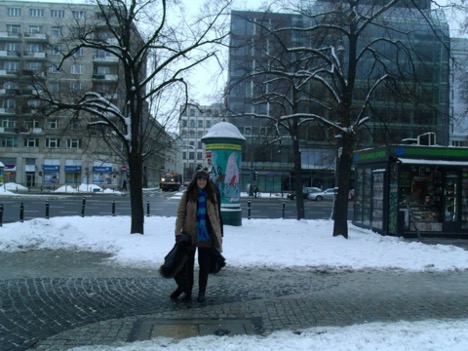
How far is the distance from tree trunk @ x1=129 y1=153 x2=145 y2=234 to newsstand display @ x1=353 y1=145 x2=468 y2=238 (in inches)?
301

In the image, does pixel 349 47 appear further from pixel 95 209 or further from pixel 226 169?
pixel 95 209

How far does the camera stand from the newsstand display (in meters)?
14.0

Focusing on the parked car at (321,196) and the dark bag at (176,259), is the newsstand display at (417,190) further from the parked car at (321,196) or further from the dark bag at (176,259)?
the parked car at (321,196)

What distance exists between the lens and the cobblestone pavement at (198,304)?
16.8ft

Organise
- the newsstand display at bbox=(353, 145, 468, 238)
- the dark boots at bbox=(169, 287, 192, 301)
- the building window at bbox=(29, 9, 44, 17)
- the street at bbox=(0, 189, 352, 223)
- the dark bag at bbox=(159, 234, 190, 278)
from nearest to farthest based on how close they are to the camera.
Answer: the dark bag at bbox=(159, 234, 190, 278)
the dark boots at bbox=(169, 287, 192, 301)
the newsstand display at bbox=(353, 145, 468, 238)
the street at bbox=(0, 189, 352, 223)
the building window at bbox=(29, 9, 44, 17)

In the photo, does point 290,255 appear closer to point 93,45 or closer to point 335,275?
point 335,275

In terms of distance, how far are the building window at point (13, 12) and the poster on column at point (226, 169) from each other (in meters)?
66.4

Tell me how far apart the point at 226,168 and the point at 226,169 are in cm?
4

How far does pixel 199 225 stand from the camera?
20.3 feet

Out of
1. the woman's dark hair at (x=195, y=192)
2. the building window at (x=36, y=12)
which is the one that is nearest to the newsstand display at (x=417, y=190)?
the woman's dark hair at (x=195, y=192)

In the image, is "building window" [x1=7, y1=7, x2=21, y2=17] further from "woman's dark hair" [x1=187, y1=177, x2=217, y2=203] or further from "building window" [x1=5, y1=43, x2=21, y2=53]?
"woman's dark hair" [x1=187, y1=177, x2=217, y2=203]

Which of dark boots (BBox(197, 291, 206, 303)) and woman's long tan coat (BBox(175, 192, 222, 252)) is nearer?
woman's long tan coat (BBox(175, 192, 222, 252))

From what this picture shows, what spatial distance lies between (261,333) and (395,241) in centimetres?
885

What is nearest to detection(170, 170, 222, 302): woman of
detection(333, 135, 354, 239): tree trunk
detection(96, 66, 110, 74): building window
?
detection(333, 135, 354, 239): tree trunk
